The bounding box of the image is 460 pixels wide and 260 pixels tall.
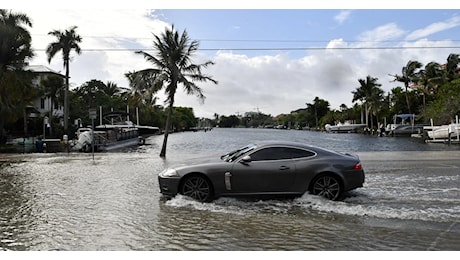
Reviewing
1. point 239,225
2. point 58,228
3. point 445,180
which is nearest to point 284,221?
point 239,225

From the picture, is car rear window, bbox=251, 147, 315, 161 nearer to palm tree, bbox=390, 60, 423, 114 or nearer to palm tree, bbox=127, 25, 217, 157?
palm tree, bbox=127, 25, 217, 157

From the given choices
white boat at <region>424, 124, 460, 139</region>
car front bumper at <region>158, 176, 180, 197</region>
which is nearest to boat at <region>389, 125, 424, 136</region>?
white boat at <region>424, 124, 460, 139</region>

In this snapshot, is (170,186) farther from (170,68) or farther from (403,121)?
(403,121)

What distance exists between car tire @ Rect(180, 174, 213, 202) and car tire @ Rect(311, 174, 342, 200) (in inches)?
86.2

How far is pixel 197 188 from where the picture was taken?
8.51 meters

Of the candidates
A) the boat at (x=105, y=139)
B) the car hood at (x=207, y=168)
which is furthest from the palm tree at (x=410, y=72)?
the car hood at (x=207, y=168)

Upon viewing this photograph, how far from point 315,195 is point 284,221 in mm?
1918

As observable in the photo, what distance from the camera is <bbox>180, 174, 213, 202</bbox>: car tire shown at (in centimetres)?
845

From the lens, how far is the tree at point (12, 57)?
30703mm

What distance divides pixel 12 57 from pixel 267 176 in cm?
2985

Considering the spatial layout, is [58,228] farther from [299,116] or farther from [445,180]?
[299,116]

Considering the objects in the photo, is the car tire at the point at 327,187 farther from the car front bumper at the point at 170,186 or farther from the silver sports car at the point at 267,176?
the car front bumper at the point at 170,186

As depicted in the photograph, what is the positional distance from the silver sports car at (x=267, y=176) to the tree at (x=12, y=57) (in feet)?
89.8

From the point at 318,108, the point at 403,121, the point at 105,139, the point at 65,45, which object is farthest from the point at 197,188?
the point at 318,108
